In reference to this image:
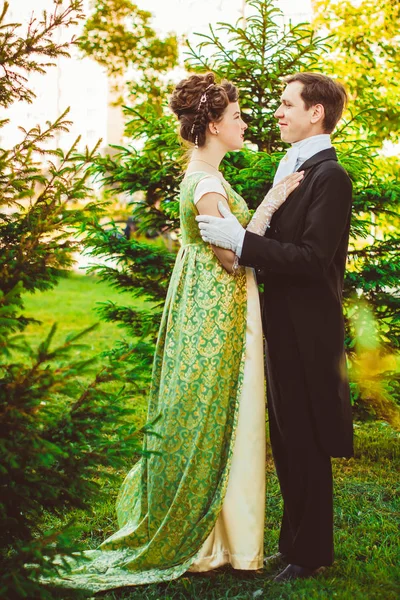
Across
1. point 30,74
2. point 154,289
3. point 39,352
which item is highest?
point 30,74

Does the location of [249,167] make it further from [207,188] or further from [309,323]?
[309,323]

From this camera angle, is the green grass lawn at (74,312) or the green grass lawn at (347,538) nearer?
the green grass lawn at (347,538)

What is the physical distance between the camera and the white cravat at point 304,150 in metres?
3.08

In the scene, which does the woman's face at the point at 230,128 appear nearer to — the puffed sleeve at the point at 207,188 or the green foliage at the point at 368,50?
the puffed sleeve at the point at 207,188

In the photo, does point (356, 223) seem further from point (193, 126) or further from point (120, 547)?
point (120, 547)

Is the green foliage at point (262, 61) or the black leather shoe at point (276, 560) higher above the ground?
the green foliage at point (262, 61)

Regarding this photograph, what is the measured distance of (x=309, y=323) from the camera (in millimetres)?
2912

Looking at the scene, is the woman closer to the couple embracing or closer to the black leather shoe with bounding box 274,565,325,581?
the couple embracing

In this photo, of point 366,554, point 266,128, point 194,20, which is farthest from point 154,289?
point 194,20

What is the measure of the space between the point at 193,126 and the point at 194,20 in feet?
37.9

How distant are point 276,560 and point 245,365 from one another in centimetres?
98

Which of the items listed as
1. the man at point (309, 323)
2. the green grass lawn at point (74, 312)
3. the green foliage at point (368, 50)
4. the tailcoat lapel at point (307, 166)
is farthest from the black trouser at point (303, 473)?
the green grass lawn at point (74, 312)

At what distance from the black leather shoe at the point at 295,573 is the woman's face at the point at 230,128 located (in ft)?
6.35

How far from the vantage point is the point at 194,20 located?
13.7 meters
